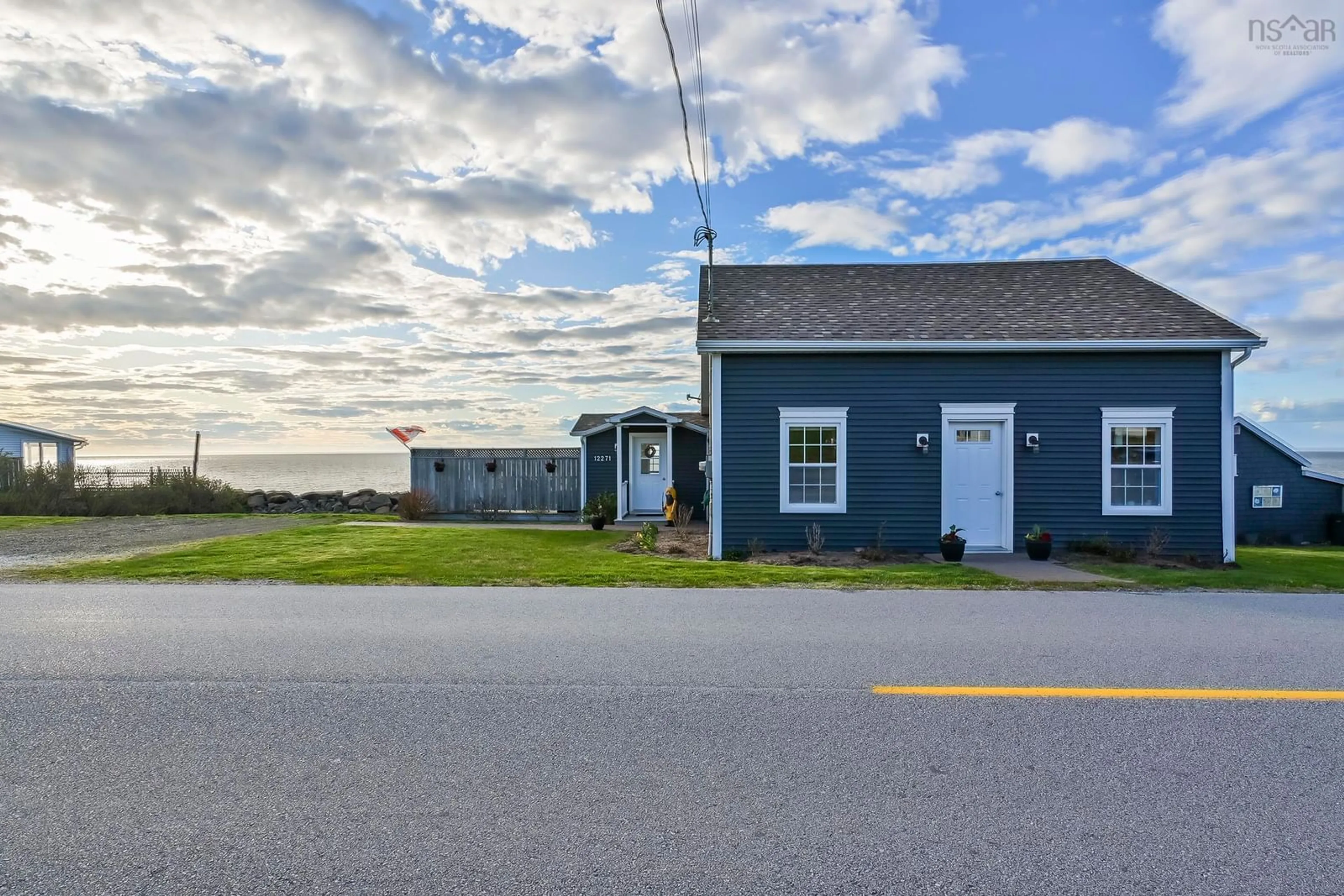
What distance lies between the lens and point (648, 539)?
47.1 ft

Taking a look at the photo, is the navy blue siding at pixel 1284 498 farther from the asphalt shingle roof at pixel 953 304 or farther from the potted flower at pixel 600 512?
the potted flower at pixel 600 512

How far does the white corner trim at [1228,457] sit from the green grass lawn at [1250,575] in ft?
1.57

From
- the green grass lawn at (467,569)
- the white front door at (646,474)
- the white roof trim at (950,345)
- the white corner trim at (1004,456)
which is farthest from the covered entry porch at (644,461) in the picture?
the white corner trim at (1004,456)

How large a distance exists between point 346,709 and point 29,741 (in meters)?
1.50

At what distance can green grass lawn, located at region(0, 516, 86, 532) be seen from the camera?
16891 mm

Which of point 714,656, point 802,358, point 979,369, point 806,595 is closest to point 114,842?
point 714,656

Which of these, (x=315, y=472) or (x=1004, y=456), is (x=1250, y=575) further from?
(x=315, y=472)

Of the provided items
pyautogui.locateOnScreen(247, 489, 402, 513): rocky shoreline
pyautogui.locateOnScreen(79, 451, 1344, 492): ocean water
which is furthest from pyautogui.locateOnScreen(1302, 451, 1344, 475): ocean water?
pyautogui.locateOnScreen(247, 489, 402, 513): rocky shoreline

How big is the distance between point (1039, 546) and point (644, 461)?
37.3ft

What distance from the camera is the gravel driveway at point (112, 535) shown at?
39.8ft

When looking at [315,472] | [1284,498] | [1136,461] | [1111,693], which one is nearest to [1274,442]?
[1284,498]

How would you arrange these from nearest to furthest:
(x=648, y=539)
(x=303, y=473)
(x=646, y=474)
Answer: (x=648, y=539)
(x=646, y=474)
(x=303, y=473)

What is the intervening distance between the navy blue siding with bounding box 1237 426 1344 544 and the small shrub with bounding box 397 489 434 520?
21.8 m

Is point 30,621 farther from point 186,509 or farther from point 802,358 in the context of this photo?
point 186,509
